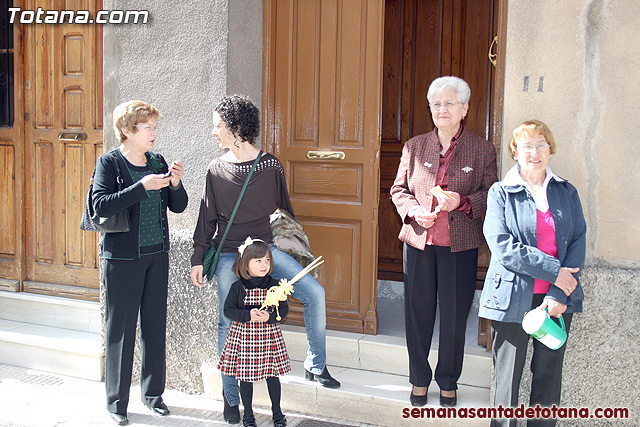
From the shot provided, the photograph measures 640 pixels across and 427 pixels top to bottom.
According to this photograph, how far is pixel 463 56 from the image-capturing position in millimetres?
6312

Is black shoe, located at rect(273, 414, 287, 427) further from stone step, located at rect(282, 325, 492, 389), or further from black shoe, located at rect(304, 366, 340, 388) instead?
stone step, located at rect(282, 325, 492, 389)

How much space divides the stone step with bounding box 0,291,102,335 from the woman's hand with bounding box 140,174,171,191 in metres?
2.01

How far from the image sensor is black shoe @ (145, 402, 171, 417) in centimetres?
447

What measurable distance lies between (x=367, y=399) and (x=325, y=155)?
181cm

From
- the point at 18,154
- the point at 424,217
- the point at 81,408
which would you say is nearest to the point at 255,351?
the point at 424,217

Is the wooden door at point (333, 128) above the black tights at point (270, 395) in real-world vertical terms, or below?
above

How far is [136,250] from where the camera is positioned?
4.18m

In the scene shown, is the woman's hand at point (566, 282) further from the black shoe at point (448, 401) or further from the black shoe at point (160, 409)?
the black shoe at point (160, 409)

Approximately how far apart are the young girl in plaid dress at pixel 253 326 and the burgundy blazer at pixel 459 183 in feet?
2.88

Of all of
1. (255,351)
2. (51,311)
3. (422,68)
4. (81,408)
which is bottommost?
(81,408)

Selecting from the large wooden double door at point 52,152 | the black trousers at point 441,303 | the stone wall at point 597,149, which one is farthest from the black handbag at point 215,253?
the large wooden double door at point 52,152

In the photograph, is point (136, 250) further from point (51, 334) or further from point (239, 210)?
point (51, 334)

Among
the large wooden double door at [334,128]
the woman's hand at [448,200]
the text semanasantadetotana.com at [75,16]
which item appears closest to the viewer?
the woman's hand at [448,200]

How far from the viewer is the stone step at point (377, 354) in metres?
4.38
